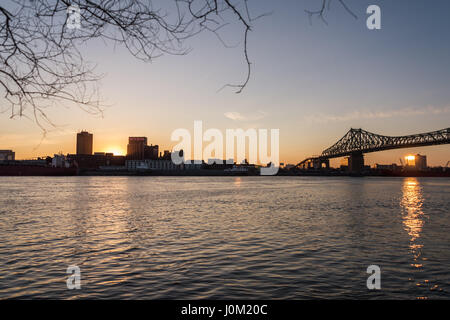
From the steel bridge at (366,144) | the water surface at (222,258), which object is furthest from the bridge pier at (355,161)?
the water surface at (222,258)

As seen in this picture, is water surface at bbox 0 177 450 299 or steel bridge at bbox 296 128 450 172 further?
steel bridge at bbox 296 128 450 172

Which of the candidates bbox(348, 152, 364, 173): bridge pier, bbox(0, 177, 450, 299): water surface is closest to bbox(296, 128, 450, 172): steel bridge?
bbox(348, 152, 364, 173): bridge pier

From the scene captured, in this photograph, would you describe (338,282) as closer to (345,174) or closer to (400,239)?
(400,239)

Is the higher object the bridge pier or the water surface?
the bridge pier

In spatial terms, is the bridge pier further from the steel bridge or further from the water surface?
the water surface

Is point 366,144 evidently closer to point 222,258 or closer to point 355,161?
point 355,161

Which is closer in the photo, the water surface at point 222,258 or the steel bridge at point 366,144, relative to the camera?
the water surface at point 222,258

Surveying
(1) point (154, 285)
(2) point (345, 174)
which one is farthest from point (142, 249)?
(2) point (345, 174)

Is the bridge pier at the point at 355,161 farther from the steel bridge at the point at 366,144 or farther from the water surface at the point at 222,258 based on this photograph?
the water surface at the point at 222,258

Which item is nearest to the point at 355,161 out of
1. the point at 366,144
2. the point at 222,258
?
the point at 366,144

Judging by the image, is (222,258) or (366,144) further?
(366,144)

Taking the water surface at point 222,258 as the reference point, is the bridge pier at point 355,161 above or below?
above

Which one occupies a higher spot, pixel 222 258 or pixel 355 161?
pixel 355 161

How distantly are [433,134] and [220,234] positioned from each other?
420 ft
